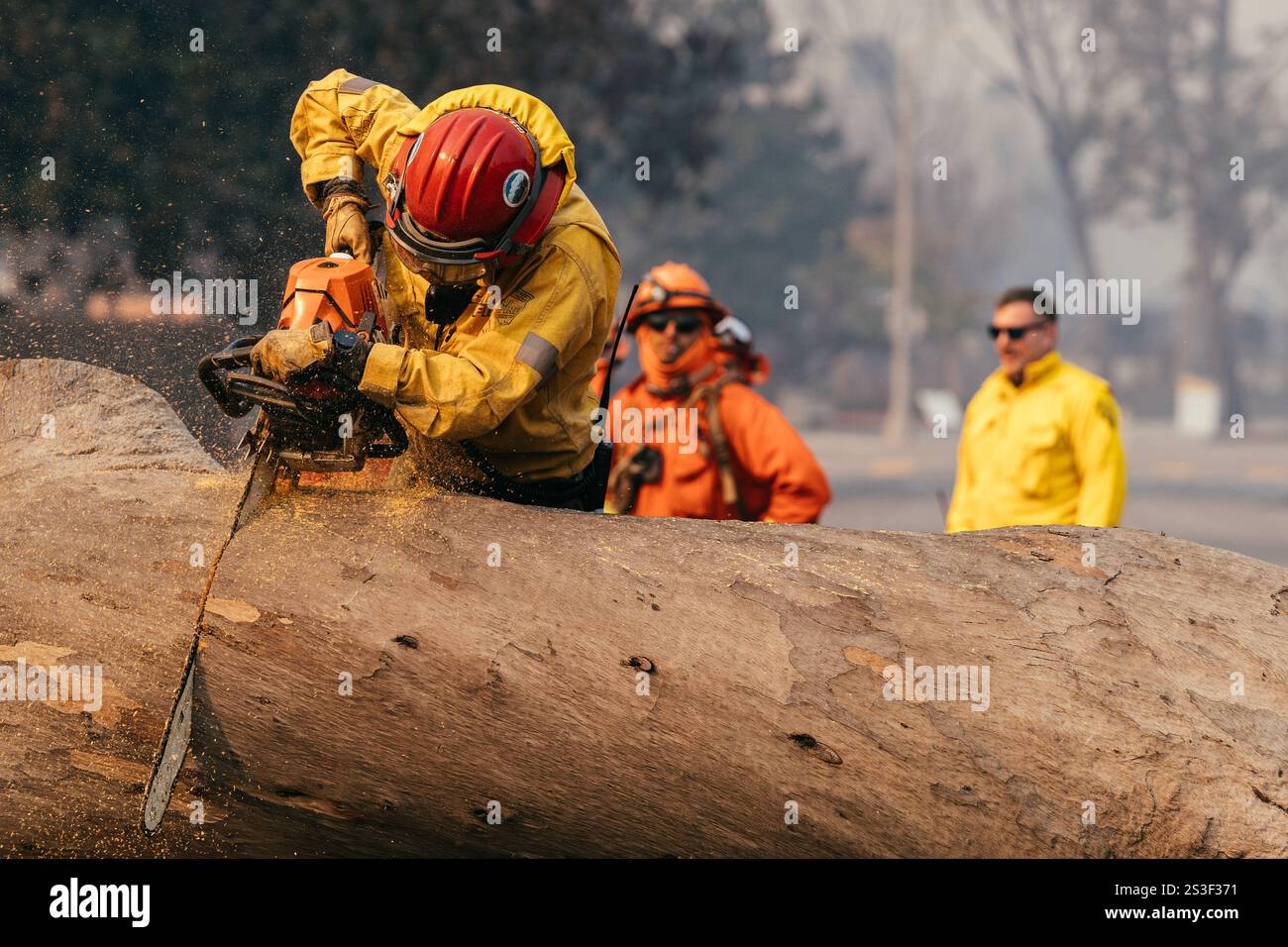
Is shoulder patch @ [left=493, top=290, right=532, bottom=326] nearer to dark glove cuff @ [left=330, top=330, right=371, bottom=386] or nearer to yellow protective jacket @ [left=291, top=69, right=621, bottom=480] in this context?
yellow protective jacket @ [left=291, top=69, right=621, bottom=480]

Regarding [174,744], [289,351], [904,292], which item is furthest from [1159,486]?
[174,744]

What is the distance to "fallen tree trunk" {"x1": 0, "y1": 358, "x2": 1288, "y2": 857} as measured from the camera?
9.07ft

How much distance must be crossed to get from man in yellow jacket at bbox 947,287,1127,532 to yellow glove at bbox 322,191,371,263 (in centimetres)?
271

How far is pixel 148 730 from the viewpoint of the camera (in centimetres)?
286

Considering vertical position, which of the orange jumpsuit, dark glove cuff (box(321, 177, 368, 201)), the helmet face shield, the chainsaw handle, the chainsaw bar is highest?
dark glove cuff (box(321, 177, 368, 201))

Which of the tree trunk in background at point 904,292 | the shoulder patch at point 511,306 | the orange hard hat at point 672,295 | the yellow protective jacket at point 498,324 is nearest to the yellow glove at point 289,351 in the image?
the yellow protective jacket at point 498,324

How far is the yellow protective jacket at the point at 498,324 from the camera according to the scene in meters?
3.06

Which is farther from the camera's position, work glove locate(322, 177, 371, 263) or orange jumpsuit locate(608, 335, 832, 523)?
orange jumpsuit locate(608, 335, 832, 523)

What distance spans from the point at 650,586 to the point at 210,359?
45.8 inches

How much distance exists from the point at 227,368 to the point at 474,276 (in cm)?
63

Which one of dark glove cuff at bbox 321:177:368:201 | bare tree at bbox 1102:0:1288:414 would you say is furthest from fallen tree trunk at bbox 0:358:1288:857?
bare tree at bbox 1102:0:1288:414

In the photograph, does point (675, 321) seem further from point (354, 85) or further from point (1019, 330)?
point (354, 85)

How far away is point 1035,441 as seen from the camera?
5.36 meters
